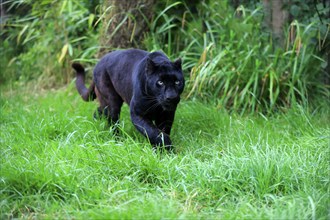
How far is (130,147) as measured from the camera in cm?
423

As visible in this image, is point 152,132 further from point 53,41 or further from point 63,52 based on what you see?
point 53,41

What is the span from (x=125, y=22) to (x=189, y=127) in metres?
1.98

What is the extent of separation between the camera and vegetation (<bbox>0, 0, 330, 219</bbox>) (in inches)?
135

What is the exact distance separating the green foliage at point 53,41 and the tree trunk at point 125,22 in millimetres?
615

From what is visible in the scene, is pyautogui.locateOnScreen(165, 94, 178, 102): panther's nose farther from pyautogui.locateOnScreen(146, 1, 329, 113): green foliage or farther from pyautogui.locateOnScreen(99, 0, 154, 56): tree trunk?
pyautogui.locateOnScreen(99, 0, 154, 56): tree trunk

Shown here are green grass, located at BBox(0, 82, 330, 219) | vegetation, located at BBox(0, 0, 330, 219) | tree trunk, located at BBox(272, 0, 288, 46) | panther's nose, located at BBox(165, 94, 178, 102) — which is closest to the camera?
green grass, located at BBox(0, 82, 330, 219)

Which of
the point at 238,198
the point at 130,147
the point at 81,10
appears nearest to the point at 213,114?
the point at 130,147

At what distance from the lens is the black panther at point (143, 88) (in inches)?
179

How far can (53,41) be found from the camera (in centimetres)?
787

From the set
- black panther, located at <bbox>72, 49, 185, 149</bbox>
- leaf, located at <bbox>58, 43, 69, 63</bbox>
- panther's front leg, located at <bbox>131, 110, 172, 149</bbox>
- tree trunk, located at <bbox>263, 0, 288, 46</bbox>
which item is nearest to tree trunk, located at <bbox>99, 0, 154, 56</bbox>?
leaf, located at <bbox>58, 43, 69, 63</bbox>

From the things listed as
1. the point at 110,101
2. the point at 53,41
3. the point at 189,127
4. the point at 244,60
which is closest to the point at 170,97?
the point at 189,127

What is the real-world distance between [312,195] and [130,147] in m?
1.54

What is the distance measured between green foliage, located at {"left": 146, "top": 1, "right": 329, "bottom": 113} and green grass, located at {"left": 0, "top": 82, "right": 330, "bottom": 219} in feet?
3.08

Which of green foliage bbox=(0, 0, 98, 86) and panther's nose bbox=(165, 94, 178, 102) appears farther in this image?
green foliage bbox=(0, 0, 98, 86)
